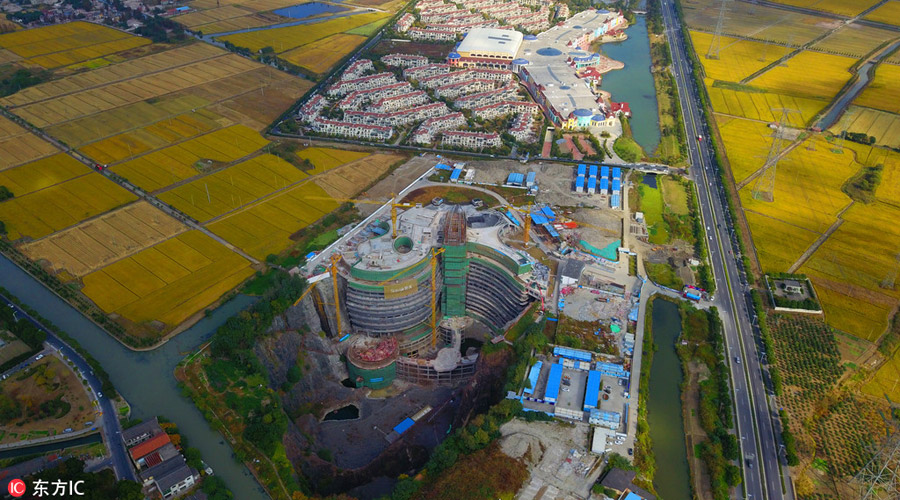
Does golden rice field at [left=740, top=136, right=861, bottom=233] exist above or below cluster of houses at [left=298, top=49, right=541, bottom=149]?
above

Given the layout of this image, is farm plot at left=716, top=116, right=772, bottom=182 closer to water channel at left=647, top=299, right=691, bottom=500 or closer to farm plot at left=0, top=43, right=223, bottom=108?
water channel at left=647, top=299, right=691, bottom=500

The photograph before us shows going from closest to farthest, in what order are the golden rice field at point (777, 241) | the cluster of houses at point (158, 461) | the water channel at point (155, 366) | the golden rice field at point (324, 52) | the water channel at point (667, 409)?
1. the cluster of houses at point (158, 461)
2. the water channel at point (155, 366)
3. the water channel at point (667, 409)
4. the golden rice field at point (777, 241)
5. the golden rice field at point (324, 52)

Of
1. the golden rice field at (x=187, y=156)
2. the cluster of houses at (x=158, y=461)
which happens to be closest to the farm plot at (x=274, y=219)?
the golden rice field at (x=187, y=156)

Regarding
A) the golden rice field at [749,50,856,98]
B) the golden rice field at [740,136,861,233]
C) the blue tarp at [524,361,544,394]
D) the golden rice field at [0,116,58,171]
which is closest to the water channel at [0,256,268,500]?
the blue tarp at [524,361,544,394]

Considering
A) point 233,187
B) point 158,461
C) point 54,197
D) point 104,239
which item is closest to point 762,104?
point 233,187

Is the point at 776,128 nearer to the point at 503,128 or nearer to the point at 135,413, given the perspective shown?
the point at 503,128

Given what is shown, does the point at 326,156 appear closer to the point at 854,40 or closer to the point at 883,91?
the point at 883,91

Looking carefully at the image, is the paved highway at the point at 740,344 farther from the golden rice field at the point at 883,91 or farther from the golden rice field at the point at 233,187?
the golden rice field at the point at 233,187
